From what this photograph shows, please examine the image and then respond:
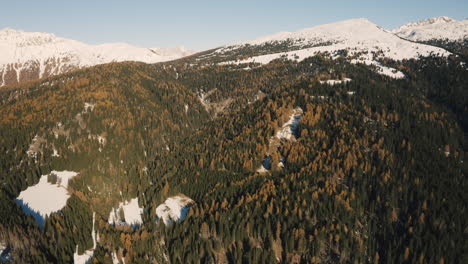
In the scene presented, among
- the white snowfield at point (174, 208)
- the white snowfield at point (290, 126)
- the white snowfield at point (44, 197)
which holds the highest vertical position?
the white snowfield at point (290, 126)

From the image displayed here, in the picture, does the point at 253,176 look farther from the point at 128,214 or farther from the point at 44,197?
the point at 44,197

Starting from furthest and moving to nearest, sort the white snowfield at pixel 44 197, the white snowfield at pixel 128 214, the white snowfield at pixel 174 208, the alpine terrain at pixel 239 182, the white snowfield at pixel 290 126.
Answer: the white snowfield at pixel 290 126 < the white snowfield at pixel 174 208 < the white snowfield at pixel 128 214 < the white snowfield at pixel 44 197 < the alpine terrain at pixel 239 182

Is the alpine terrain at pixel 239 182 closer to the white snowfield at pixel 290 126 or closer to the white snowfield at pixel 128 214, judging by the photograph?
the white snowfield at pixel 128 214

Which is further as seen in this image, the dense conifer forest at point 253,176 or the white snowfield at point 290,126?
the white snowfield at point 290,126

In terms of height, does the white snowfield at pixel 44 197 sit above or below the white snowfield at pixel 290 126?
below

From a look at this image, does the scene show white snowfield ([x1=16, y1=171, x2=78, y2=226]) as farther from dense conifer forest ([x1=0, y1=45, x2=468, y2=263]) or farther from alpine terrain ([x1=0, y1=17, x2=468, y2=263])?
dense conifer forest ([x1=0, y1=45, x2=468, y2=263])

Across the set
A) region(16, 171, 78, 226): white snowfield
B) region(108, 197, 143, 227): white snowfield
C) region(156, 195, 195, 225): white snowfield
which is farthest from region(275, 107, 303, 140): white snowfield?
region(16, 171, 78, 226): white snowfield

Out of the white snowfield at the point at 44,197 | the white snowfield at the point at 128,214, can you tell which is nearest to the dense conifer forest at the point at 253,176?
the white snowfield at the point at 128,214

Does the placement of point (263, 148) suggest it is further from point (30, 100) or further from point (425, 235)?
point (30, 100)
